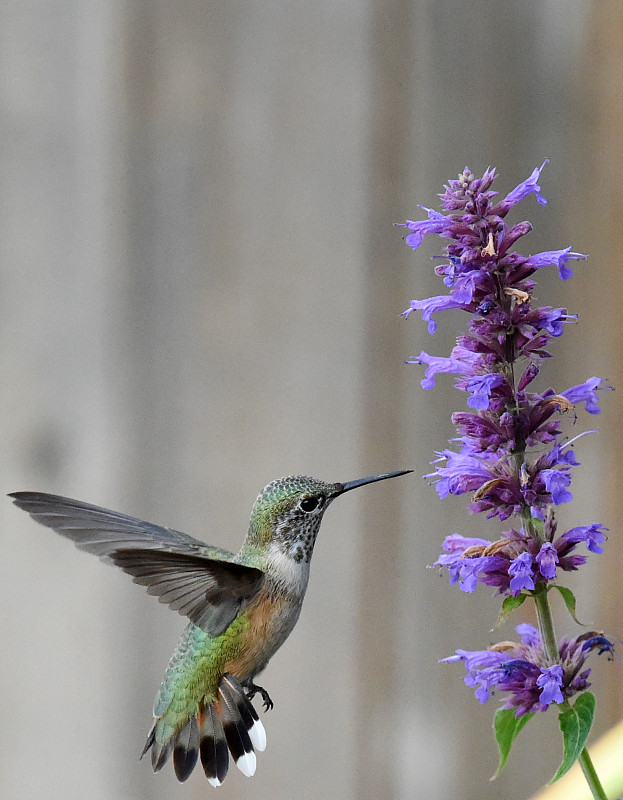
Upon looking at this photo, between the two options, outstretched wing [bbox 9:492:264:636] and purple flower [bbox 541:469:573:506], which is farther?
outstretched wing [bbox 9:492:264:636]

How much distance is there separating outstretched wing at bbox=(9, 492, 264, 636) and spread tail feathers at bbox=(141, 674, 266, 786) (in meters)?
0.08

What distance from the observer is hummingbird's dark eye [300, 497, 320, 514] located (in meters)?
0.98

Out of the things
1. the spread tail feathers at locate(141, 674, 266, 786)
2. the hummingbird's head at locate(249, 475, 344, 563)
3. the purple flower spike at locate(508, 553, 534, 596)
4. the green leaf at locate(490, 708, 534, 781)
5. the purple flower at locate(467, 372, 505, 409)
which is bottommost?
the spread tail feathers at locate(141, 674, 266, 786)

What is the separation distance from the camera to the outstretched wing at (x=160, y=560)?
83 centimetres

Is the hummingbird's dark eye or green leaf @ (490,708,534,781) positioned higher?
the hummingbird's dark eye

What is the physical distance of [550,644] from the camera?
2.49 feet

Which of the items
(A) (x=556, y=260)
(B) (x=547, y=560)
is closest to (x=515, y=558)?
(B) (x=547, y=560)

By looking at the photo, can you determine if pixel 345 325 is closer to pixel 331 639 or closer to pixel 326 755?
pixel 331 639

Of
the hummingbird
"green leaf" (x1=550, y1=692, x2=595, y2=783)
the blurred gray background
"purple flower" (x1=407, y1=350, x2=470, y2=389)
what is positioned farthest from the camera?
the blurred gray background

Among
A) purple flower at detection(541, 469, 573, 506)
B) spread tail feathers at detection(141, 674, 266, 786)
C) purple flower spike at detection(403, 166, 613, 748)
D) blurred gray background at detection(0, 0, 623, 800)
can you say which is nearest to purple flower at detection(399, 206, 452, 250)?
purple flower spike at detection(403, 166, 613, 748)

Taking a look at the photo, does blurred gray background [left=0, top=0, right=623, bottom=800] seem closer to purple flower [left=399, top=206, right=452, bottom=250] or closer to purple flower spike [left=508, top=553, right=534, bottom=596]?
purple flower [left=399, top=206, right=452, bottom=250]

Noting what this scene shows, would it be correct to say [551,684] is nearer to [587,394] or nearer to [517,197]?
[587,394]

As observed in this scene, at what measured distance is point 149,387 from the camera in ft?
4.92

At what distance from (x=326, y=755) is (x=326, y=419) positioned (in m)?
0.61
